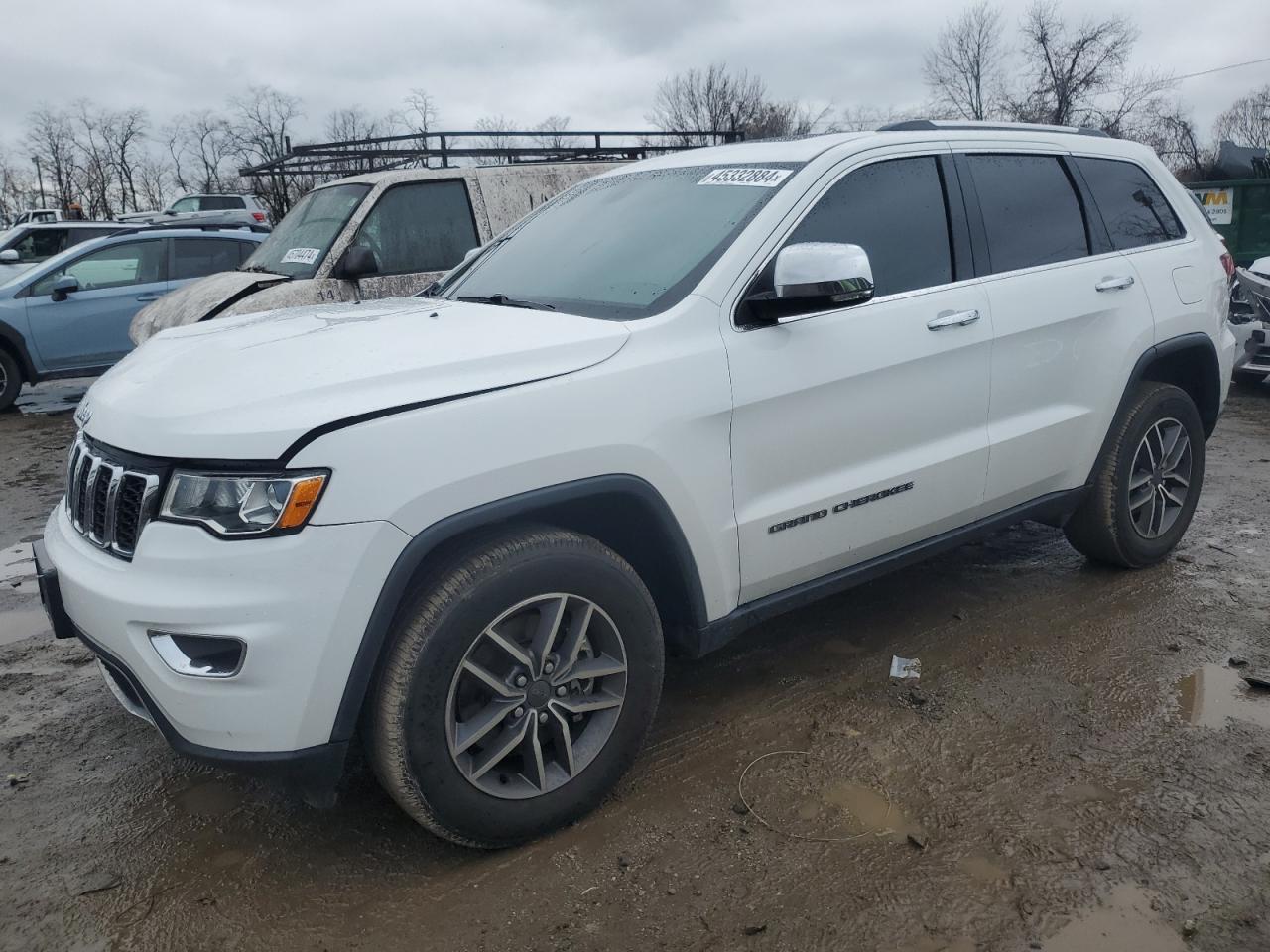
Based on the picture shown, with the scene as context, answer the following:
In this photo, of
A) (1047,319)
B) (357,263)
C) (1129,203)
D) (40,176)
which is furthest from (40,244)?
(40,176)

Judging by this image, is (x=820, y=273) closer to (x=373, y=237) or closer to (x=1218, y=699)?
(x=1218, y=699)

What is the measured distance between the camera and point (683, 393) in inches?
113

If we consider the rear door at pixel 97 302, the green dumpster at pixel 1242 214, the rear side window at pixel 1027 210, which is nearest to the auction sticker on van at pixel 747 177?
the rear side window at pixel 1027 210

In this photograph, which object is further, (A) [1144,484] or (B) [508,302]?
(A) [1144,484]

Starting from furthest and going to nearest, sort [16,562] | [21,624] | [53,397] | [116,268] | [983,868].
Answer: [53,397] → [116,268] → [16,562] → [21,624] → [983,868]

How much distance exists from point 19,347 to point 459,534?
9.88 m

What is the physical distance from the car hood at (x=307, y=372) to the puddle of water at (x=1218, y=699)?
2311 millimetres

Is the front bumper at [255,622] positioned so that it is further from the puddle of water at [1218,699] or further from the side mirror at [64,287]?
the side mirror at [64,287]

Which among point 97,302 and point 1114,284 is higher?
point 1114,284

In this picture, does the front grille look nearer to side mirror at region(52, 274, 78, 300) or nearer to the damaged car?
the damaged car

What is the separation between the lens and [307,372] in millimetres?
2525

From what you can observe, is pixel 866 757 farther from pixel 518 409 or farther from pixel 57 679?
pixel 57 679

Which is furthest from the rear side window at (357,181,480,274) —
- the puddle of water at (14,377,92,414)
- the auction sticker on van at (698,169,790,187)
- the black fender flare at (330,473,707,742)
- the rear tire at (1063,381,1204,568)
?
the puddle of water at (14,377,92,414)

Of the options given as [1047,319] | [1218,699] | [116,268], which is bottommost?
[1218,699]
